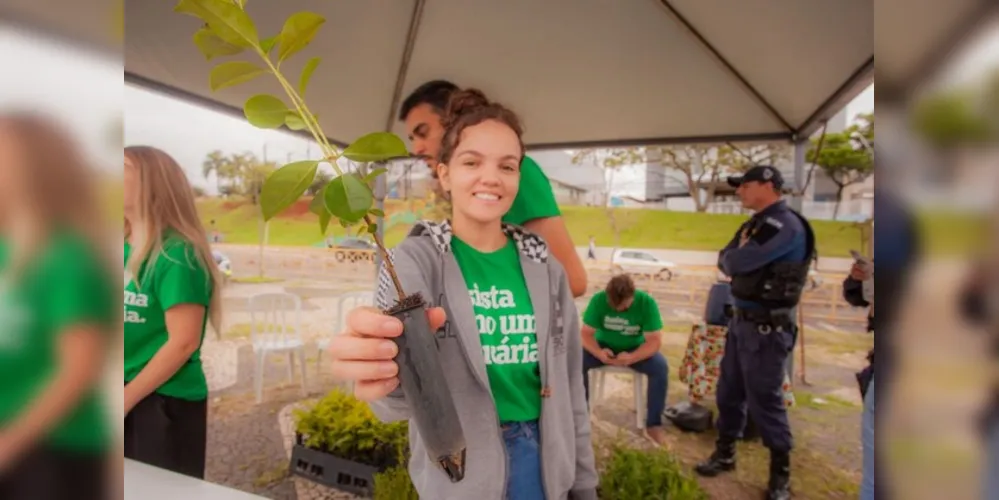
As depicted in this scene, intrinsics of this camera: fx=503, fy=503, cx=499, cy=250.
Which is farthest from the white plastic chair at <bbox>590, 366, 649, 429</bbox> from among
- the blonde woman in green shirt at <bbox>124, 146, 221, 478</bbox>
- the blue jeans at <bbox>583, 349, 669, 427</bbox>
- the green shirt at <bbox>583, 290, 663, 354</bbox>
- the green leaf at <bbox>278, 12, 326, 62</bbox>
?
the green leaf at <bbox>278, 12, 326, 62</bbox>

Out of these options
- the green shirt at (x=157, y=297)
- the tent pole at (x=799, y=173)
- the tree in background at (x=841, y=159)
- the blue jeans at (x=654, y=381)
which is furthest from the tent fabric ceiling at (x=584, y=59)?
the blue jeans at (x=654, y=381)

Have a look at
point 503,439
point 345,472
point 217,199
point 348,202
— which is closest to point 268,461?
point 345,472

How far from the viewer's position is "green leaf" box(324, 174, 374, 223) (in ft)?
1.59

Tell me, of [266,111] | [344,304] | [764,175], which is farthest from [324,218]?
[344,304]

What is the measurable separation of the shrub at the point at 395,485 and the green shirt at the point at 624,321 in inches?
69.5

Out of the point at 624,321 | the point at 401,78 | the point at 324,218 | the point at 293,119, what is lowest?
the point at 624,321

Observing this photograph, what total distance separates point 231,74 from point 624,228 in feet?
13.1

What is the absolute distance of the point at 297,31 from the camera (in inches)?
19.9

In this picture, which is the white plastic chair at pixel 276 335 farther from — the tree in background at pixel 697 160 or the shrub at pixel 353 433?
the tree in background at pixel 697 160

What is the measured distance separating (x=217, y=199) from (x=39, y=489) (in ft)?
13.1

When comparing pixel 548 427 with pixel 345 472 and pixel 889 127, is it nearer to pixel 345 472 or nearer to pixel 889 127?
pixel 889 127

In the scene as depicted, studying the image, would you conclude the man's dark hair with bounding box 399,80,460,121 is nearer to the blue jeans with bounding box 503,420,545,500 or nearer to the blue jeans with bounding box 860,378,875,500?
the blue jeans with bounding box 503,420,545,500

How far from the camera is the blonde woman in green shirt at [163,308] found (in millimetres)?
1498

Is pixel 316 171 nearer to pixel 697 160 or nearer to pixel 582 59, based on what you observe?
pixel 582 59
